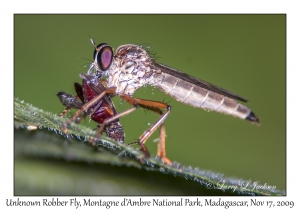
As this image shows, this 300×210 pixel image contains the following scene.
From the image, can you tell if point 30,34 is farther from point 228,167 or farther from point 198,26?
point 228,167

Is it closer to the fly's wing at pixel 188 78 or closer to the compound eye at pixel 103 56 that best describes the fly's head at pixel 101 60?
the compound eye at pixel 103 56

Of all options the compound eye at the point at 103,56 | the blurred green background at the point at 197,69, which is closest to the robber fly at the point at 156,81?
the compound eye at the point at 103,56

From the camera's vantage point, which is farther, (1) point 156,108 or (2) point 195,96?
(2) point 195,96

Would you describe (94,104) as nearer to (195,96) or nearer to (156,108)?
(156,108)

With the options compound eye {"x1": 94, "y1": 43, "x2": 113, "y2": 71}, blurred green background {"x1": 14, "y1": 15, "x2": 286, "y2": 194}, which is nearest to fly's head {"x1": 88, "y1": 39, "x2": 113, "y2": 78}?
compound eye {"x1": 94, "y1": 43, "x2": 113, "y2": 71}

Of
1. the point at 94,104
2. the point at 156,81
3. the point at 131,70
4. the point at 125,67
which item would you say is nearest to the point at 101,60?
the point at 125,67

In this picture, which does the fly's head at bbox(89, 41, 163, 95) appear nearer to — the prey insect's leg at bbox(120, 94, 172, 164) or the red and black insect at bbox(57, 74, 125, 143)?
the prey insect's leg at bbox(120, 94, 172, 164)
